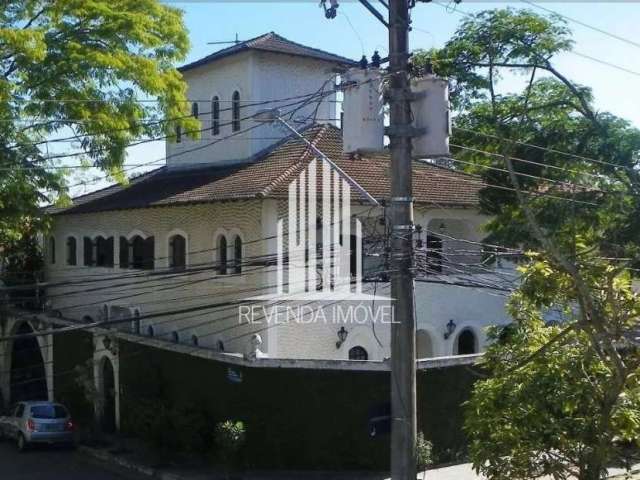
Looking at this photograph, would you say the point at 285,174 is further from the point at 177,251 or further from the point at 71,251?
the point at 71,251

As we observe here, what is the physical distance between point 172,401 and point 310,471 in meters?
4.70

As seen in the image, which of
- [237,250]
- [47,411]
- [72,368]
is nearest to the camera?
[237,250]

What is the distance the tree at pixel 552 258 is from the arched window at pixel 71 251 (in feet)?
50.5

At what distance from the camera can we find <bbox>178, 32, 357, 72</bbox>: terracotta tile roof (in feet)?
76.8

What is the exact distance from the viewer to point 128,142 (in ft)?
63.2

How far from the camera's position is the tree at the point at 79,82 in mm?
17719

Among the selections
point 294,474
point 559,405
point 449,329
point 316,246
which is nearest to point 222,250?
point 316,246

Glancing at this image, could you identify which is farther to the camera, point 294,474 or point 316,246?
point 316,246

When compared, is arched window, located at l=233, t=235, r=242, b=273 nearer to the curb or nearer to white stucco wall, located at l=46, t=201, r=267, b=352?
white stucco wall, located at l=46, t=201, r=267, b=352

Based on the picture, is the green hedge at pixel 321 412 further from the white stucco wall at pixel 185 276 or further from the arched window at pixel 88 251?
Answer: the arched window at pixel 88 251

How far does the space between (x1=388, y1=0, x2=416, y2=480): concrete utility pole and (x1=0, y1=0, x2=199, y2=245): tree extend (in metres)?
9.62

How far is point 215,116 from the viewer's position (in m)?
24.5

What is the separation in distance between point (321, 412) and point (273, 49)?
1087 cm

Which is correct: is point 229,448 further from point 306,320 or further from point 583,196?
point 583,196
